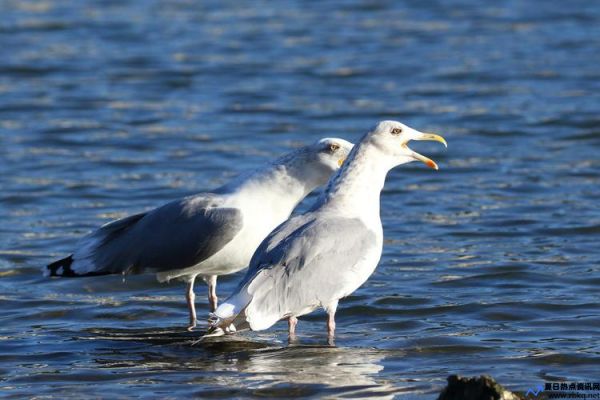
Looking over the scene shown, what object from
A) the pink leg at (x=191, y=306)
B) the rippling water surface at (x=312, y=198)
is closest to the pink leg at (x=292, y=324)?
the rippling water surface at (x=312, y=198)

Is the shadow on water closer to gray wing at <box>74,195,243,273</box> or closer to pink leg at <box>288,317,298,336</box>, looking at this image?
pink leg at <box>288,317,298,336</box>

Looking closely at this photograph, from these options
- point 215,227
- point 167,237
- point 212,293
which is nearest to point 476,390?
point 215,227

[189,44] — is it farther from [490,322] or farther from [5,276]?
[490,322]

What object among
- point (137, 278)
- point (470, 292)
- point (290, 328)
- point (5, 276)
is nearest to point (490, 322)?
point (470, 292)

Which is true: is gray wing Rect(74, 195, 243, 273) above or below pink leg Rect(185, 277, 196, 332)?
above

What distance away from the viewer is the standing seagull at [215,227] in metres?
8.31

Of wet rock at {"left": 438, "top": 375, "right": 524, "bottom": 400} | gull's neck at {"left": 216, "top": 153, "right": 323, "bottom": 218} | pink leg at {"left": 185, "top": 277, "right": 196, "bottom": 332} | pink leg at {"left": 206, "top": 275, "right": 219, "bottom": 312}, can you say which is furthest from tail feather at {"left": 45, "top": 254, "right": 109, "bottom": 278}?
wet rock at {"left": 438, "top": 375, "right": 524, "bottom": 400}

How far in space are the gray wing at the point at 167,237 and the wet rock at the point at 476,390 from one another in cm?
274

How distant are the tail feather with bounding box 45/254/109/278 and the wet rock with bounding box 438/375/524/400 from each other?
11.5 feet

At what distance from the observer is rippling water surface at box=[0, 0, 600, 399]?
757 cm

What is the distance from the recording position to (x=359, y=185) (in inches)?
307

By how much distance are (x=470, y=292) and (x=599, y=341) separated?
57.6 inches

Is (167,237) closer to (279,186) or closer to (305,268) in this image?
(279,186)

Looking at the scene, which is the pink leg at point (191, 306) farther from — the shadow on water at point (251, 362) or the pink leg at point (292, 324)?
the pink leg at point (292, 324)
